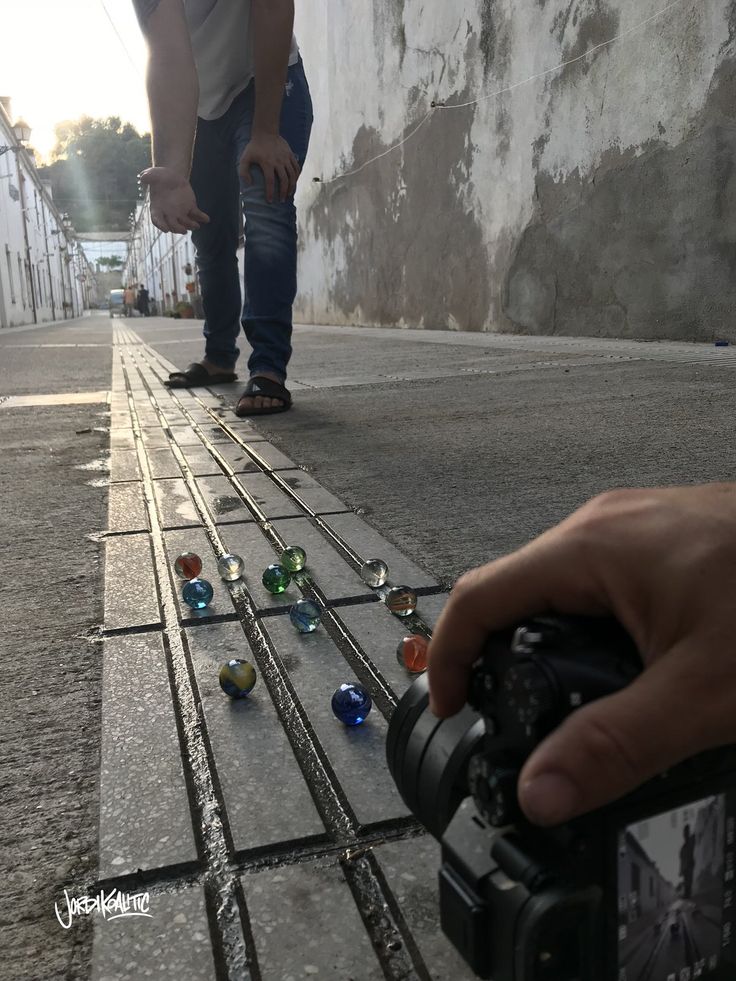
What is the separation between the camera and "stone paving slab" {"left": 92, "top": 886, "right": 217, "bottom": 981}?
59cm

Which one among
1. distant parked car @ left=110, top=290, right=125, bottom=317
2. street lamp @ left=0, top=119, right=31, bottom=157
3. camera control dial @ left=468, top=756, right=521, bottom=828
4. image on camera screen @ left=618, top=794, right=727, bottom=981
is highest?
street lamp @ left=0, top=119, right=31, bottom=157

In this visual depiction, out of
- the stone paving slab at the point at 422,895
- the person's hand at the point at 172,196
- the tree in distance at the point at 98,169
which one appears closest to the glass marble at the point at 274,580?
the stone paving slab at the point at 422,895

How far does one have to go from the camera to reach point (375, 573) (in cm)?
129

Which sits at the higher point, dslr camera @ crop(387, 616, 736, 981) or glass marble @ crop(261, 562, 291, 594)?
dslr camera @ crop(387, 616, 736, 981)

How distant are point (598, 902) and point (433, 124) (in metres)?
9.11

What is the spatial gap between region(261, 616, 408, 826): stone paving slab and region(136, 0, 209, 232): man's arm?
5.80 feet

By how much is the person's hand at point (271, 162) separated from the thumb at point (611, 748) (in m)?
2.73

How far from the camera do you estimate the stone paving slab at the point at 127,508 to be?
1.65 m

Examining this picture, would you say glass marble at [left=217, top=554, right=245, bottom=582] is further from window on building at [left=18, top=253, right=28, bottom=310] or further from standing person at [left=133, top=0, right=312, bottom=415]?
window on building at [left=18, top=253, right=28, bottom=310]

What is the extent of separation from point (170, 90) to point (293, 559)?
6.02ft

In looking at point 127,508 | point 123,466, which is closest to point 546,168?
point 123,466

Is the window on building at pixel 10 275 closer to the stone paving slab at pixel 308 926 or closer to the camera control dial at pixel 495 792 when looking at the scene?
the stone paving slab at pixel 308 926

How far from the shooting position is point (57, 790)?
799 mm

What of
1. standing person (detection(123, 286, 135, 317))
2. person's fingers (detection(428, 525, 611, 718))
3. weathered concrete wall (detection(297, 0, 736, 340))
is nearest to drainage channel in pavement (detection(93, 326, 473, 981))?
person's fingers (detection(428, 525, 611, 718))
